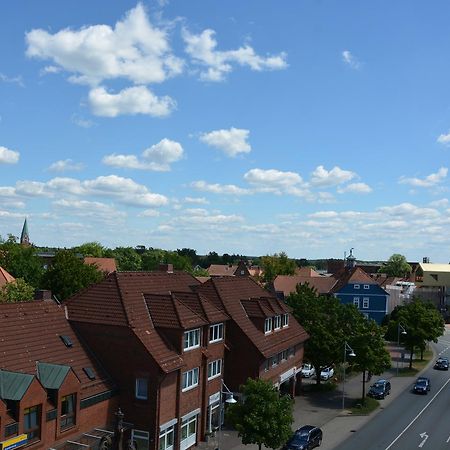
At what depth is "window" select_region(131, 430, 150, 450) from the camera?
31.3 meters

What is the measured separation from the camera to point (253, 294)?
49.9 meters

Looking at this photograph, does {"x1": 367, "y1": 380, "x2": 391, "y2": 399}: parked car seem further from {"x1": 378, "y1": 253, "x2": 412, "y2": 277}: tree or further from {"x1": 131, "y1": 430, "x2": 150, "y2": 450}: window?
{"x1": 378, "y1": 253, "x2": 412, "y2": 277}: tree

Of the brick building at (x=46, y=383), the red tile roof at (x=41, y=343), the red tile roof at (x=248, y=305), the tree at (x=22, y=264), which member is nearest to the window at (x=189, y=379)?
the brick building at (x=46, y=383)

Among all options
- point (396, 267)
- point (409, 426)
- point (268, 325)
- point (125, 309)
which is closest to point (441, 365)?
point (409, 426)

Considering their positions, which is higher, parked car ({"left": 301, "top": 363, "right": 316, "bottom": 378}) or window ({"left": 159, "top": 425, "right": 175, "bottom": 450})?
window ({"left": 159, "top": 425, "right": 175, "bottom": 450})

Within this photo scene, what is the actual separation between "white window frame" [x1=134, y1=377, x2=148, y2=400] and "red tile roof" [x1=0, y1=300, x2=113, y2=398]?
153 cm

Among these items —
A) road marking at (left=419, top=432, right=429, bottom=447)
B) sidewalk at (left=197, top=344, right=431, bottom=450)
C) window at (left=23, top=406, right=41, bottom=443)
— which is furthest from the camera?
road marking at (left=419, top=432, right=429, bottom=447)

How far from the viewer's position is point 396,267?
193375 millimetres

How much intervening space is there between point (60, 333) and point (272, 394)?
42.5 feet

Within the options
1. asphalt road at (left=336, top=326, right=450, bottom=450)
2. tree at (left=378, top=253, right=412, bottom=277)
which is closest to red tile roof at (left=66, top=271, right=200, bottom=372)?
asphalt road at (left=336, top=326, right=450, bottom=450)

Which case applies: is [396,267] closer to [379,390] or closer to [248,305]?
[379,390]

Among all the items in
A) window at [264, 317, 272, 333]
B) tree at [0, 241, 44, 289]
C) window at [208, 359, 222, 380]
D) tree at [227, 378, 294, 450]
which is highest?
tree at [0, 241, 44, 289]

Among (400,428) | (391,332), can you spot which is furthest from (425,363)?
(400,428)

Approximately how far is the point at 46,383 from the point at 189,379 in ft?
35.1
